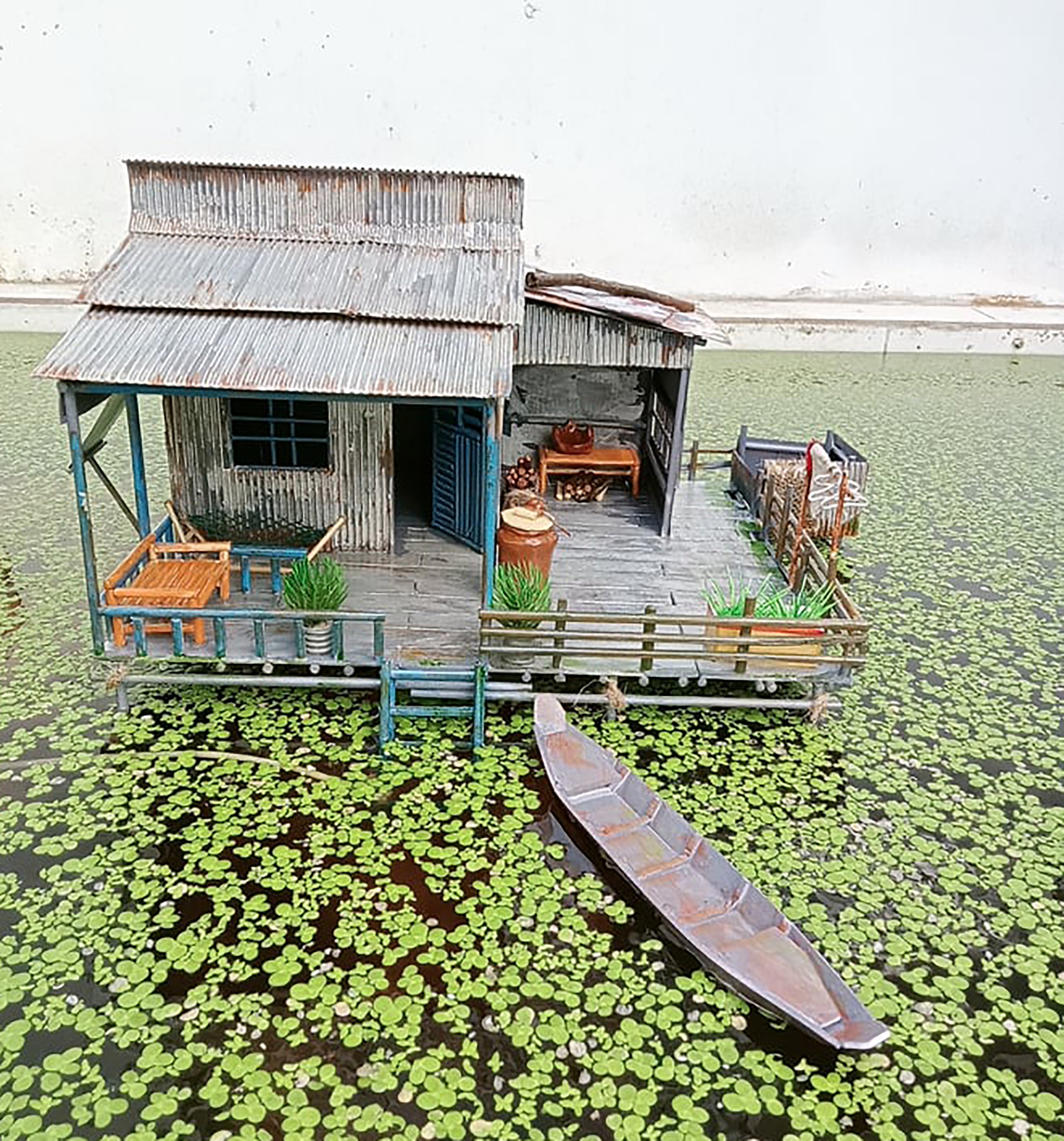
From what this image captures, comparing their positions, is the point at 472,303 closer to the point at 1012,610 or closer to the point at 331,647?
the point at 331,647

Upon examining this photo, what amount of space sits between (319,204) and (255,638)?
5348 millimetres

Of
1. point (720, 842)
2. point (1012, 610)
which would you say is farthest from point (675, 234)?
point (720, 842)

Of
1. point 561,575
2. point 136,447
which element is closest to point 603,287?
point 561,575

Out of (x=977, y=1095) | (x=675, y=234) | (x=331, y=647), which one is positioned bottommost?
(x=977, y=1095)

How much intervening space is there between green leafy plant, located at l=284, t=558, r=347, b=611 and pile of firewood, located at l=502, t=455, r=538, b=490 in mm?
4030

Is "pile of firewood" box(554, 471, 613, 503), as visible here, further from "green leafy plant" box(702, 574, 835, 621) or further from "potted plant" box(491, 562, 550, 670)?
"potted plant" box(491, 562, 550, 670)

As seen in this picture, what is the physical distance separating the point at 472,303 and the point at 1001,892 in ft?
25.1

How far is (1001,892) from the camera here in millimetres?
8477

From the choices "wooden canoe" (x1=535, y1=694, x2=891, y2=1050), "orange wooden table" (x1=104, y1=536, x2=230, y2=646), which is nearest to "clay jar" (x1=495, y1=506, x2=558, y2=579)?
"wooden canoe" (x1=535, y1=694, x2=891, y2=1050)

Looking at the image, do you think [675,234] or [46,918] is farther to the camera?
[675,234]

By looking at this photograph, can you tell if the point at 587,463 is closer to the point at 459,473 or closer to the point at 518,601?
the point at 459,473

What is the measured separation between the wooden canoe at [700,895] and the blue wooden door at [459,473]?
3.33 m

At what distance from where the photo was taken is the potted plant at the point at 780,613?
33.8ft

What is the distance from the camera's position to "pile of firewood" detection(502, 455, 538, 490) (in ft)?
45.0
